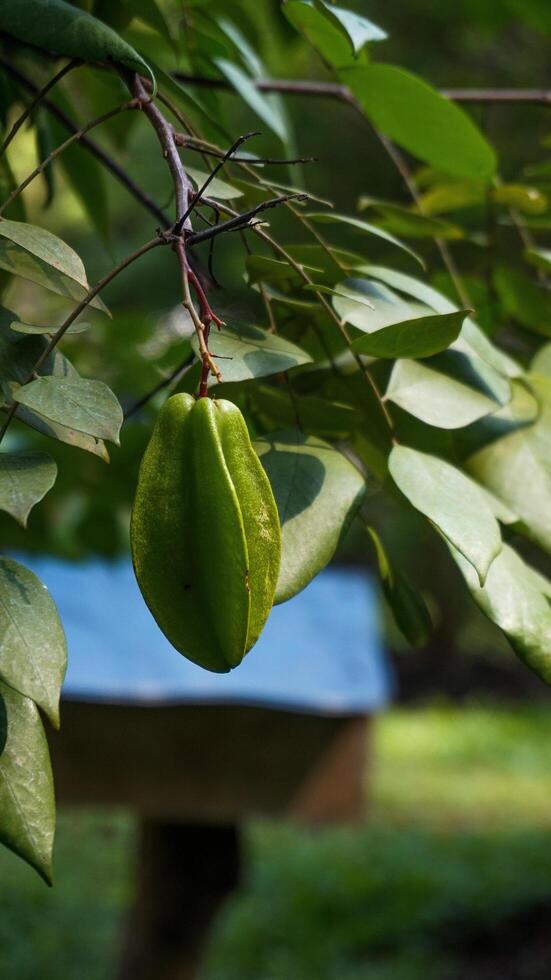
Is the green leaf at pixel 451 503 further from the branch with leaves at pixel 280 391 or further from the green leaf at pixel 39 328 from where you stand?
the green leaf at pixel 39 328

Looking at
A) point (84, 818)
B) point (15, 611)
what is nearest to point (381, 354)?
point (15, 611)

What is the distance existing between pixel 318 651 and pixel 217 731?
212mm

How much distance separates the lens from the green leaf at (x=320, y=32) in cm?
55

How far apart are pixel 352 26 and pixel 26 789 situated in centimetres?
36

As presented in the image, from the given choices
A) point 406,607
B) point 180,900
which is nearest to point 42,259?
point 406,607

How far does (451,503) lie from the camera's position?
0.41m

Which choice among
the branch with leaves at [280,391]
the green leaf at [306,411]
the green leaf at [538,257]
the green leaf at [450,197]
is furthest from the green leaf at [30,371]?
the green leaf at [450,197]

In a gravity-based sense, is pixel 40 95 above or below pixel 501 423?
above

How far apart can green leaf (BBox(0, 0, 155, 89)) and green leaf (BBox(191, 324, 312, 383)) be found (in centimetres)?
11

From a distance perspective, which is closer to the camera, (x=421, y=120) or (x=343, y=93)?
(x=421, y=120)

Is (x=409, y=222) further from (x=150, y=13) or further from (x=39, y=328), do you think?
(x=39, y=328)

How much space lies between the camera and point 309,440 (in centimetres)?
45

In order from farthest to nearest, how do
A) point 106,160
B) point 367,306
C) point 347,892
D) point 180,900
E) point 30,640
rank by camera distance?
1. point 347,892
2. point 180,900
3. point 106,160
4. point 367,306
5. point 30,640

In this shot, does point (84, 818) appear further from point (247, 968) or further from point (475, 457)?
point (475, 457)
